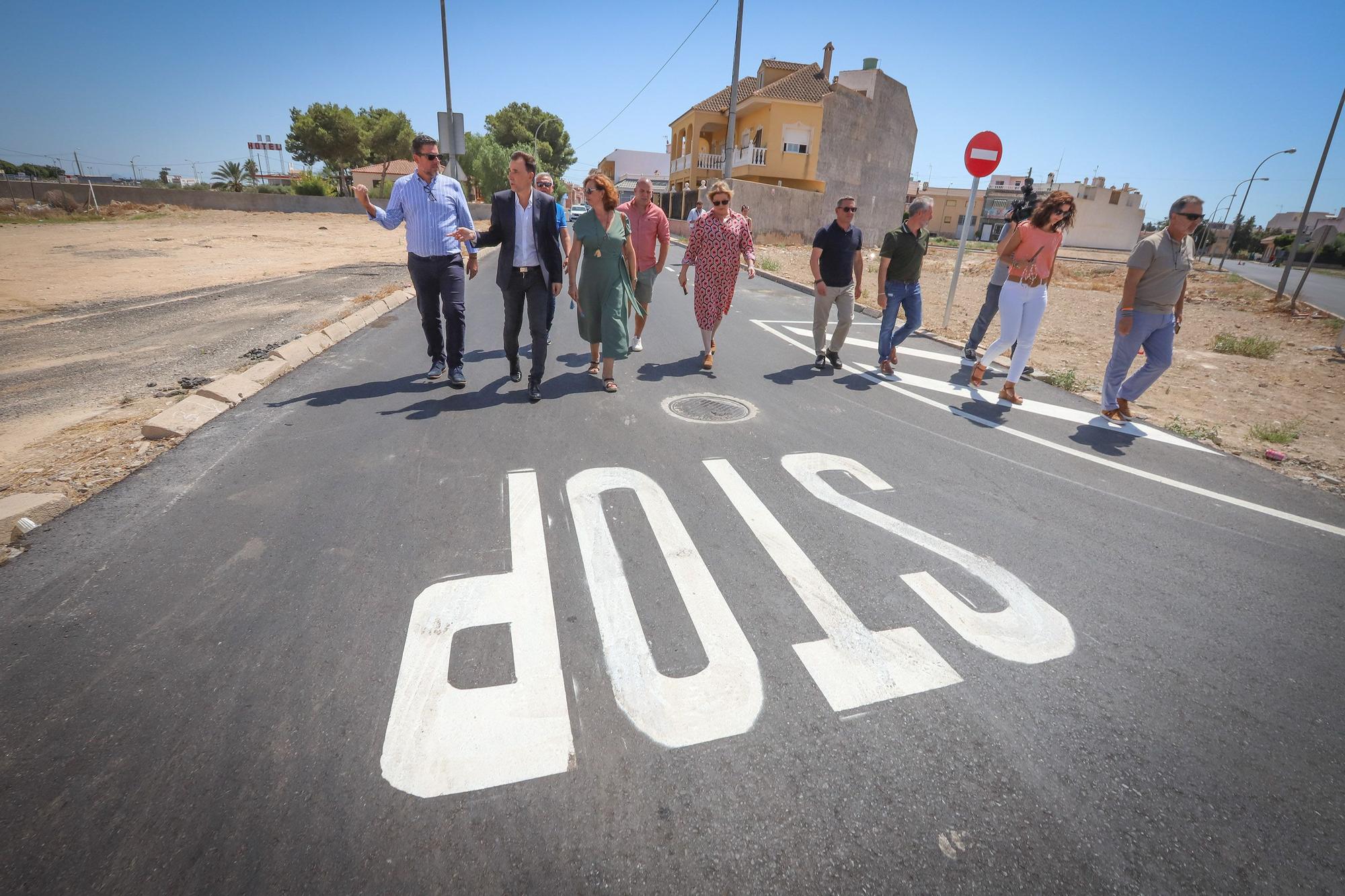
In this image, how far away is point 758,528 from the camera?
10.7 ft

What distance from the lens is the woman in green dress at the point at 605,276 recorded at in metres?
5.23

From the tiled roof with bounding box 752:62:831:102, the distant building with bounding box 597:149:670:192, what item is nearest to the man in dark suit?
the tiled roof with bounding box 752:62:831:102

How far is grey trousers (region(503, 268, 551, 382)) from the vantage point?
5.19m

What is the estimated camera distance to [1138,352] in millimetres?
5277

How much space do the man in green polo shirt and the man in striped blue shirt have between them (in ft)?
14.0

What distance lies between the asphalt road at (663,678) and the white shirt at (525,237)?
195 cm

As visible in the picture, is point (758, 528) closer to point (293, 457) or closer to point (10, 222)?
point (293, 457)

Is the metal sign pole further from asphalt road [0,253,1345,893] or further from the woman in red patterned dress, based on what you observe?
asphalt road [0,253,1345,893]

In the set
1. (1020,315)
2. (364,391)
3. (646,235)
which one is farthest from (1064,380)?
(364,391)

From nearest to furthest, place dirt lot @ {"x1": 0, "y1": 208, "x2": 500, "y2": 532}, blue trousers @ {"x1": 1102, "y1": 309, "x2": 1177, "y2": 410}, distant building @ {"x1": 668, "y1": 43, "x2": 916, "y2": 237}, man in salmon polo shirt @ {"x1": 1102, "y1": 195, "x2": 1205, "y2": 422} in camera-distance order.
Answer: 1. dirt lot @ {"x1": 0, "y1": 208, "x2": 500, "y2": 532}
2. man in salmon polo shirt @ {"x1": 1102, "y1": 195, "x2": 1205, "y2": 422}
3. blue trousers @ {"x1": 1102, "y1": 309, "x2": 1177, "y2": 410}
4. distant building @ {"x1": 668, "y1": 43, "x2": 916, "y2": 237}

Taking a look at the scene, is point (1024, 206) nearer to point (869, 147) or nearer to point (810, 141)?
point (810, 141)

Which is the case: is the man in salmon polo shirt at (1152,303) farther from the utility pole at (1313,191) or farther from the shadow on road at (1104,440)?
the utility pole at (1313,191)

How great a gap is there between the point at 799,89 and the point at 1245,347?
3233cm

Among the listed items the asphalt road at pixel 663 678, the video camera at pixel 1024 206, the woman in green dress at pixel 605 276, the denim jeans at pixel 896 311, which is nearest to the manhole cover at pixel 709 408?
the woman in green dress at pixel 605 276
